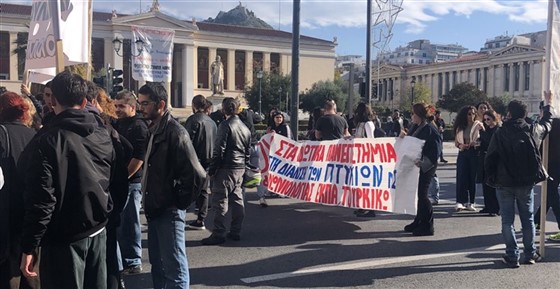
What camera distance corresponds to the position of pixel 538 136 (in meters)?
7.30

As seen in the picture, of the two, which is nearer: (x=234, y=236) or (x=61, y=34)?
(x=61, y=34)

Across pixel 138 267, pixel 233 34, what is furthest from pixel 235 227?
pixel 233 34

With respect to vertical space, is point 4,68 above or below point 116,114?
above

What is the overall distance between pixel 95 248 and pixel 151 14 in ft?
260

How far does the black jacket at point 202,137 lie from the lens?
25.6 ft

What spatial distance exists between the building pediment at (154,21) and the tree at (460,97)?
36938 millimetres

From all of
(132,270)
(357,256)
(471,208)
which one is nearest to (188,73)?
(471,208)

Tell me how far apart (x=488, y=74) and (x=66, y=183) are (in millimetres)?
110338

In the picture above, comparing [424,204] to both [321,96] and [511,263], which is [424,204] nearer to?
[511,263]

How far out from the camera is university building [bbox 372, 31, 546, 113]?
9531 centimetres

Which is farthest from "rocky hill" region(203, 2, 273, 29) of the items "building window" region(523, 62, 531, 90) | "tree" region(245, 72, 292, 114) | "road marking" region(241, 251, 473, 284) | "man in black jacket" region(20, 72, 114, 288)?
"man in black jacket" region(20, 72, 114, 288)

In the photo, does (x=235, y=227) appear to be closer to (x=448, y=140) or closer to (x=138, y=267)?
(x=138, y=267)

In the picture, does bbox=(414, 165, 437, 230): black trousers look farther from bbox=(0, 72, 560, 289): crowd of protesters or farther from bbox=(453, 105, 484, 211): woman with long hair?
bbox=(453, 105, 484, 211): woman with long hair

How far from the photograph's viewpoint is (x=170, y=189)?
4.58m
